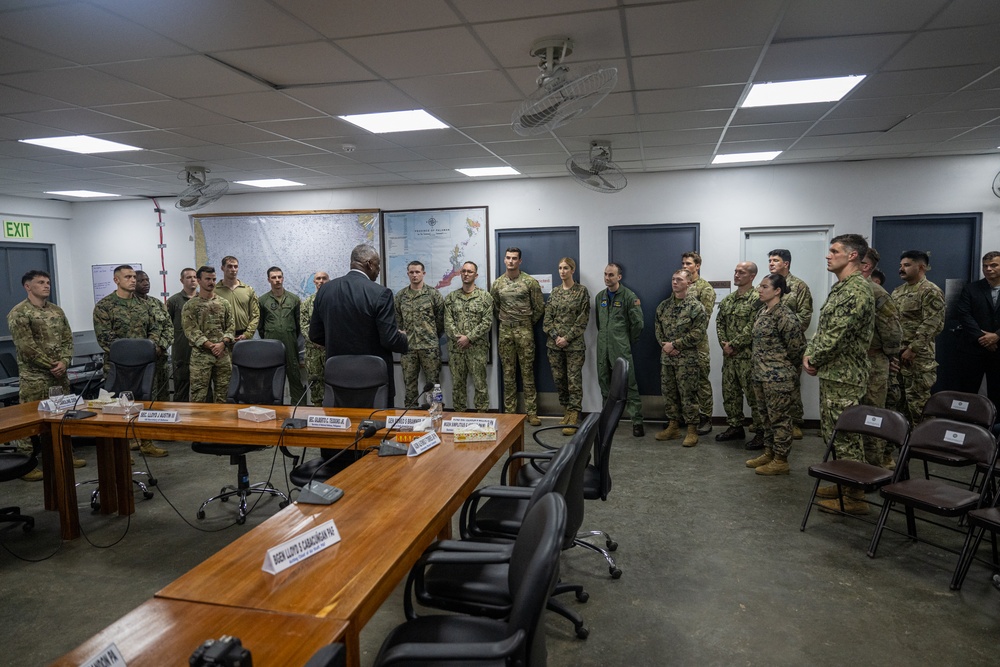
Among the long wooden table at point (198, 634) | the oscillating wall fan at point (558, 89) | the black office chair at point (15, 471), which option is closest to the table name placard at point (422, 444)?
the long wooden table at point (198, 634)

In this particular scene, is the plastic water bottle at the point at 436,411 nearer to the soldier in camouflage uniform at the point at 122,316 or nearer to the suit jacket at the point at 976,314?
the soldier in camouflage uniform at the point at 122,316

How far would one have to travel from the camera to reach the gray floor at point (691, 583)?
94.3 inches

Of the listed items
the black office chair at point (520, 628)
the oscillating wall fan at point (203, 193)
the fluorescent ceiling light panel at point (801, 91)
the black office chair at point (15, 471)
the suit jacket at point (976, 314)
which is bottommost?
the black office chair at point (15, 471)

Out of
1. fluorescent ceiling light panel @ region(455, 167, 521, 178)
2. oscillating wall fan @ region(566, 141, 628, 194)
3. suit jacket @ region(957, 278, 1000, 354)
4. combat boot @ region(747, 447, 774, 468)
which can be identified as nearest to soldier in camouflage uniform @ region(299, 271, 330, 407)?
fluorescent ceiling light panel @ region(455, 167, 521, 178)

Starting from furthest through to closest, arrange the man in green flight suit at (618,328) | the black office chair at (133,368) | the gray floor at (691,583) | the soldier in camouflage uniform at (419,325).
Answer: the soldier in camouflage uniform at (419,325)
the man in green flight suit at (618,328)
the black office chair at (133,368)
the gray floor at (691,583)

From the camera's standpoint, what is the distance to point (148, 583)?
2.99 metres

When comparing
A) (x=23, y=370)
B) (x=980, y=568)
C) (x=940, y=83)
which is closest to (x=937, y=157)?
(x=940, y=83)

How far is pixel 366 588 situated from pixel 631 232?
5576 millimetres

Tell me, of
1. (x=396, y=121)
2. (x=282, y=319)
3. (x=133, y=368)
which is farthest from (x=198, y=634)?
(x=282, y=319)

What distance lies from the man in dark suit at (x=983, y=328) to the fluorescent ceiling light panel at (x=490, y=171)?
453cm

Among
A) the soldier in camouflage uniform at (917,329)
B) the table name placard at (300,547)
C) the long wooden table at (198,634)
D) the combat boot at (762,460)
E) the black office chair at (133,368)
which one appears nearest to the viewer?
the long wooden table at (198,634)

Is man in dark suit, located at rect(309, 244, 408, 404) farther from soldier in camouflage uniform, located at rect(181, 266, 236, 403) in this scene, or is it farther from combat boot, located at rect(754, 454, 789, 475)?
combat boot, located at rect(754, 454, 789, 475)

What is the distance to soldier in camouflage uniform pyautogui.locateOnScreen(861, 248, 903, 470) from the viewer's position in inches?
166

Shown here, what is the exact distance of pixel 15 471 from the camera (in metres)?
3.38
